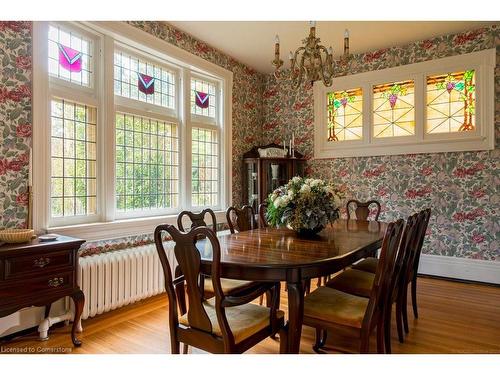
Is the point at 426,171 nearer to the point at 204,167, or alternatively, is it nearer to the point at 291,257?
the point at 204,167

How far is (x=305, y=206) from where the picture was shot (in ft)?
8.23

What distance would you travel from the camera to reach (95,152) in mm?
3119

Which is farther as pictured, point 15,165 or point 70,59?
point 70,59

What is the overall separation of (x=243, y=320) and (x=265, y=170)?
296 cm

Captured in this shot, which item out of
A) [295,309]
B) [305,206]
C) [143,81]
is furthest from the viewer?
[143,81]

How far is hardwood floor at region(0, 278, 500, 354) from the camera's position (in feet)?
7.72

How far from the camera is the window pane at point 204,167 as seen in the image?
4.25m

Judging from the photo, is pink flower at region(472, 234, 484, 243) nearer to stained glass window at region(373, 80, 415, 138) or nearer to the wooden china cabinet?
stained glass window at region(373, 80, 415, 138)

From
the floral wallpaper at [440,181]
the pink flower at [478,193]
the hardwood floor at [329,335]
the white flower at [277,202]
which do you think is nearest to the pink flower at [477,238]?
the floral wallpaper at [440,181]

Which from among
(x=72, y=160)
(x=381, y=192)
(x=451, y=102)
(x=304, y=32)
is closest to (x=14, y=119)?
(x=72, y=160)

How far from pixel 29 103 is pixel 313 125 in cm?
350

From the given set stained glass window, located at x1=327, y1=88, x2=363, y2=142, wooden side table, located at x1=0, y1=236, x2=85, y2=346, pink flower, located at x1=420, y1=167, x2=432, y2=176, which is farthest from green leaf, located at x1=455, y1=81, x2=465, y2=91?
wooden side table, located at x1=0, y1=236, x2=85, y2=346

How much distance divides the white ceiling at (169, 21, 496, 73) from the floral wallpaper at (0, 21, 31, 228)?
1.59m
